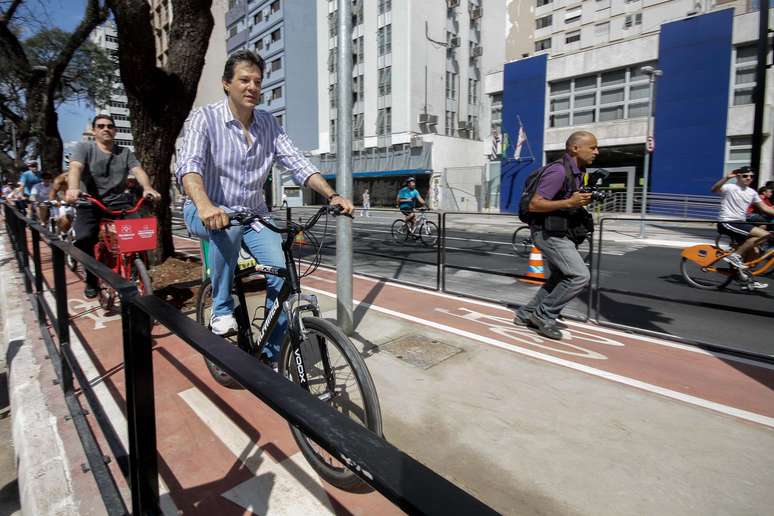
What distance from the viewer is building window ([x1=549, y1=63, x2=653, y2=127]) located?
26.7m

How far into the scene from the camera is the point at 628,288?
25.7 ft

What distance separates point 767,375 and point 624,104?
89.6 feet

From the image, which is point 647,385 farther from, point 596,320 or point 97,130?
point 97,130

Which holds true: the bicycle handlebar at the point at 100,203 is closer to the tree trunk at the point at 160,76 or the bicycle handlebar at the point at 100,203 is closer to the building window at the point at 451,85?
the tree trunk at the point at 160,76

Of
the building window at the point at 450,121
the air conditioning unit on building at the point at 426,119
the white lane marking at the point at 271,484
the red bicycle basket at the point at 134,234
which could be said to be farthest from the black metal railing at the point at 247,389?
the building window at the point at 450,121

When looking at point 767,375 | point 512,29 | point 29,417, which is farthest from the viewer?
point 512,29

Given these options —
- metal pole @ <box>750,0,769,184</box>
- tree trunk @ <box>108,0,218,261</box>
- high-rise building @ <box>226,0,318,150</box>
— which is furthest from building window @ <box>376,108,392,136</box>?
tree trunk @ <box>108,0,218,261</box>

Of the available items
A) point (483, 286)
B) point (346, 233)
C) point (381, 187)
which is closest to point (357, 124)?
point (381, 187)

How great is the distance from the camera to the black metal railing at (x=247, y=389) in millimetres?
676

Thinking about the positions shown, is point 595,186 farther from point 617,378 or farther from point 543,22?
point 543,22

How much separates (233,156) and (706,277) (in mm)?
7895

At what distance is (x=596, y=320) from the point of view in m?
5.23

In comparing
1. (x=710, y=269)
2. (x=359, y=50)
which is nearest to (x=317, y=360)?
(x=710, y=269)

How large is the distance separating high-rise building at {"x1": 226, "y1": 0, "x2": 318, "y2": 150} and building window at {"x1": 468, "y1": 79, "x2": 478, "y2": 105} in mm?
16442
